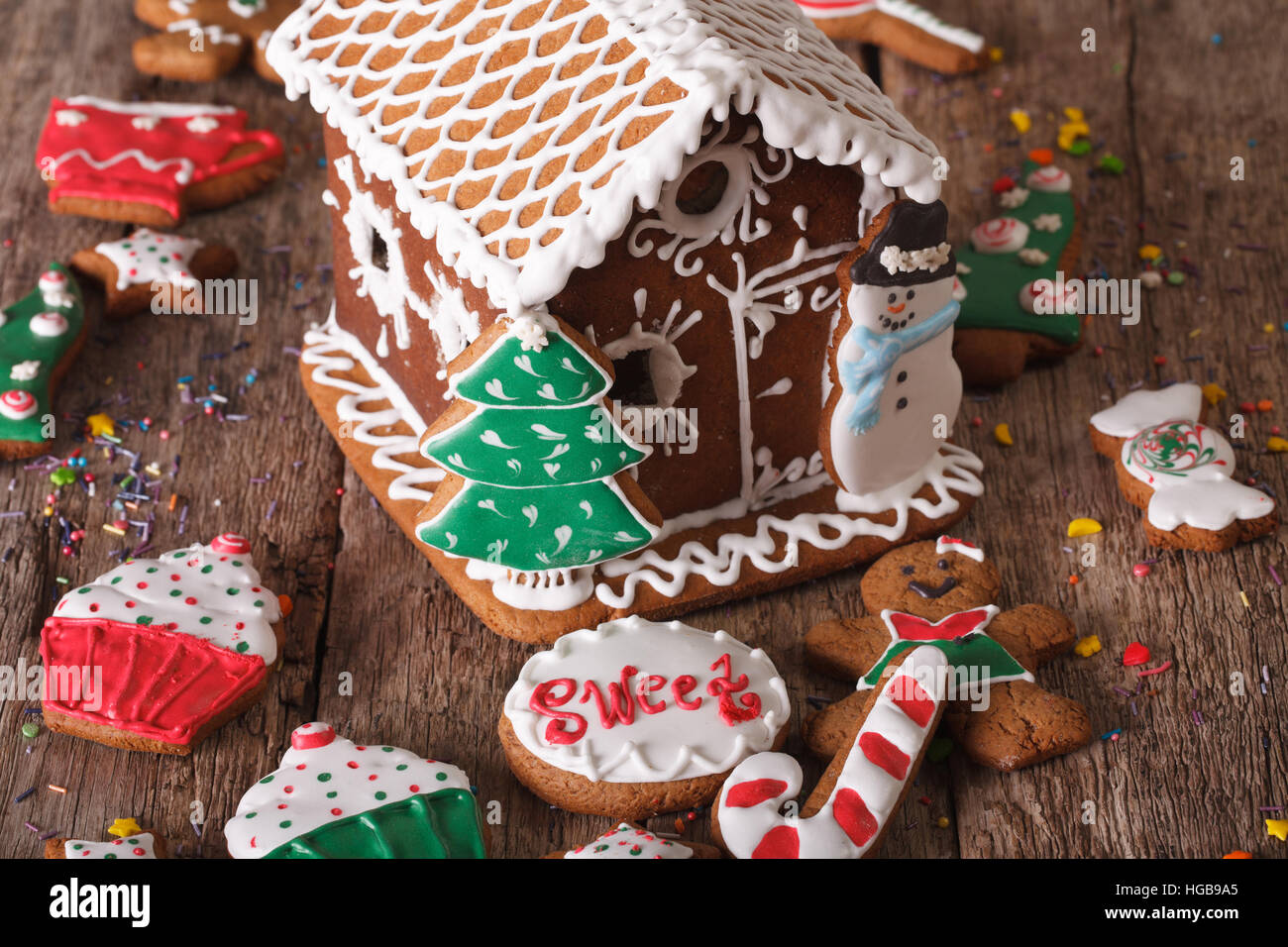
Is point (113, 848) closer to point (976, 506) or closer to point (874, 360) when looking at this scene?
point (874, 360)

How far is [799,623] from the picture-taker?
2.78 meters

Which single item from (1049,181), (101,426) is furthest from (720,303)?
(101,426)

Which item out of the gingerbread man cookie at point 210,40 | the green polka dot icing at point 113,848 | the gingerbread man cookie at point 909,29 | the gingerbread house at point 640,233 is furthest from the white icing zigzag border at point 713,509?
the gingerbread man cookie at point 909,29

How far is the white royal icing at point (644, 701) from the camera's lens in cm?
243

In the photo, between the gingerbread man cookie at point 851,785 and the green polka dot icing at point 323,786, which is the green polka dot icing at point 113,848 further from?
the gingerbread man cookie at point 851,785

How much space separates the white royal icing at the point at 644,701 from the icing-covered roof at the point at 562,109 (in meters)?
0.59

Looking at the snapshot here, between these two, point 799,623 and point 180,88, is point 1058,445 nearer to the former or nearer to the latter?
point 799,623

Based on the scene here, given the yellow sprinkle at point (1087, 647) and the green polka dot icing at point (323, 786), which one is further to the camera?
the yellow sprinkle at point (1087, 647)

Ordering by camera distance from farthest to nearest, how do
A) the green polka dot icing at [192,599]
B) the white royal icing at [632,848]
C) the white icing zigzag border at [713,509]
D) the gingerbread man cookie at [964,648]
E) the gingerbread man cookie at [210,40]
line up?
the gingerbread man cookie at [210,40] → the white icing zigzag border at [713,509] → the green polka dot icing at [192,599] → the gingerbread man cookie at [964,648] → the white royal icing at [632,848]

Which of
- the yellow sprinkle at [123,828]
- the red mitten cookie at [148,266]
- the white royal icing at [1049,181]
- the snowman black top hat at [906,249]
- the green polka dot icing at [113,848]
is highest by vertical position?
the snowman black top hat at [906,249]

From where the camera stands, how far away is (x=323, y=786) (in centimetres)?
239

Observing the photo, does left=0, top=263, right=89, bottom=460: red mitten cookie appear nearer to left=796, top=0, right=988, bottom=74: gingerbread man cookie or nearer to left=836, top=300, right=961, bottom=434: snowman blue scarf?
left=836, top=300, right=961, bottom=434: snowman blue scarf

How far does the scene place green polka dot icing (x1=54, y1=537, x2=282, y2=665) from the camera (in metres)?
2.61

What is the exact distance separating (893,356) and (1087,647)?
0.60 meters
